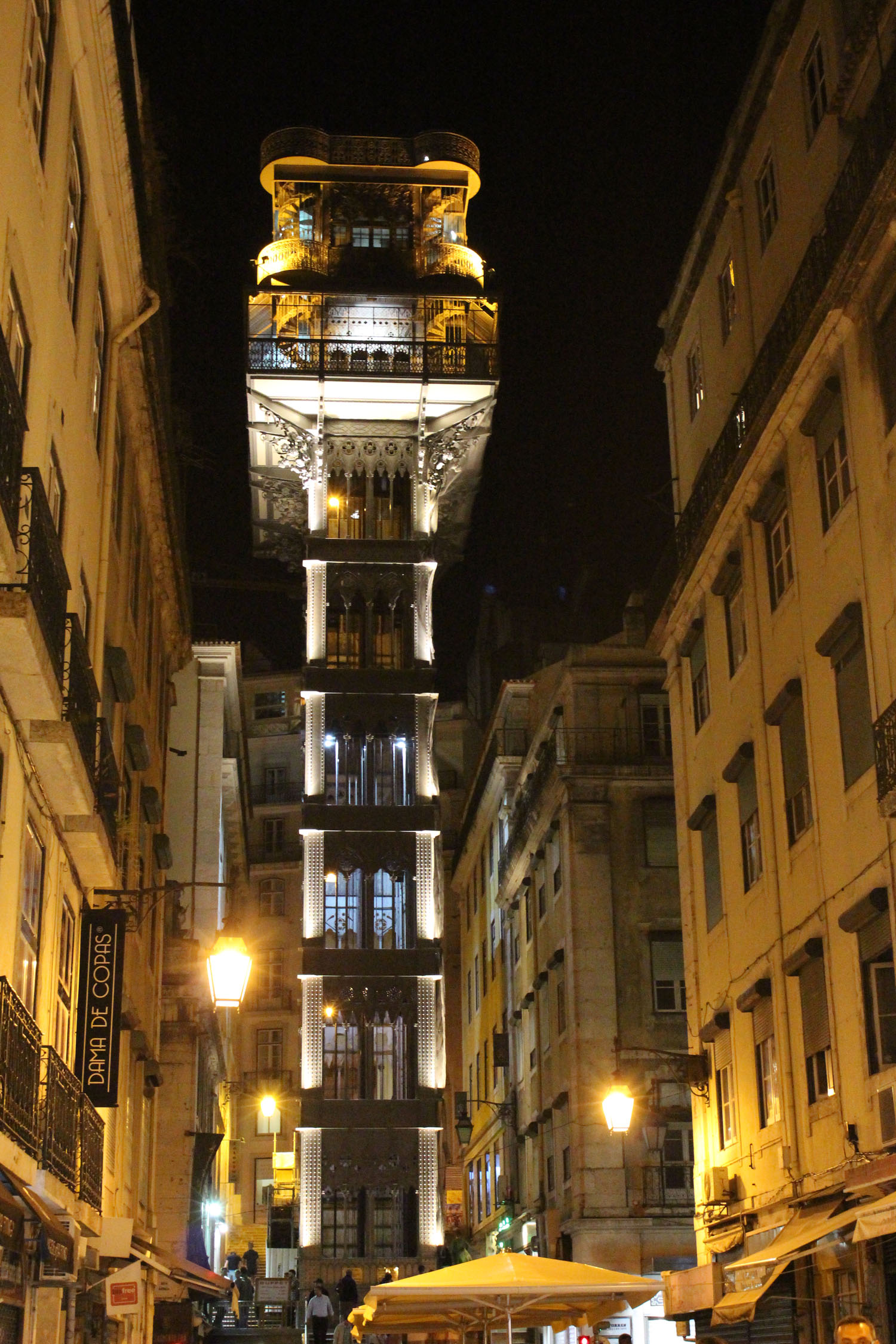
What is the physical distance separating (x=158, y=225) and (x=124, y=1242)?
53.9 ft

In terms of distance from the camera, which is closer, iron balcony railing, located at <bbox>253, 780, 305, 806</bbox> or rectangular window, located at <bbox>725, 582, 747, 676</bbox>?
rectangular window, located at <bbox>725, 582, 747, 676</bbox>

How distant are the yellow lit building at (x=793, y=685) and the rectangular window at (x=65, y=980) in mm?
8438

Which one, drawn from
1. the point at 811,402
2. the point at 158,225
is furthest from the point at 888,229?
the point at 158,225

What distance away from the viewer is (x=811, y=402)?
72.0 ft

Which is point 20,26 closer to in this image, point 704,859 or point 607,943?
point 704,859

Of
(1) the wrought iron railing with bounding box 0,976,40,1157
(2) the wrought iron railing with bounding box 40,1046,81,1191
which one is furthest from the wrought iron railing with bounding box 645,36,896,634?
(2) the wrought iron railing with bounding box 40,1046,81,1191

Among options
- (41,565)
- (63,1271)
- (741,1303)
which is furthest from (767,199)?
(63,1271)

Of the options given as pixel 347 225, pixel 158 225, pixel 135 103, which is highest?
pixel 347 225

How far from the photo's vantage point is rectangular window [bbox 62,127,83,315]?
18500 mm

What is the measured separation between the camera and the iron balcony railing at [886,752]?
54.8 ft

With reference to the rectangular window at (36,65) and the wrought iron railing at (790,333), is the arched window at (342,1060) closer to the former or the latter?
the wrought iron railing at (790,333)

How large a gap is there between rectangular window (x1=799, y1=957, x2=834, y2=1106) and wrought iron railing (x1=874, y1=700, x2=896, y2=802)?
4477mm

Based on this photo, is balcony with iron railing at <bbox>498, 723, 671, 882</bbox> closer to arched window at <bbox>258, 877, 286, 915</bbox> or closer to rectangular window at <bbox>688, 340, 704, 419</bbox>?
rectangular window at <bbox>688, 340, 704, 419</bbox>

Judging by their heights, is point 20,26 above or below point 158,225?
below
